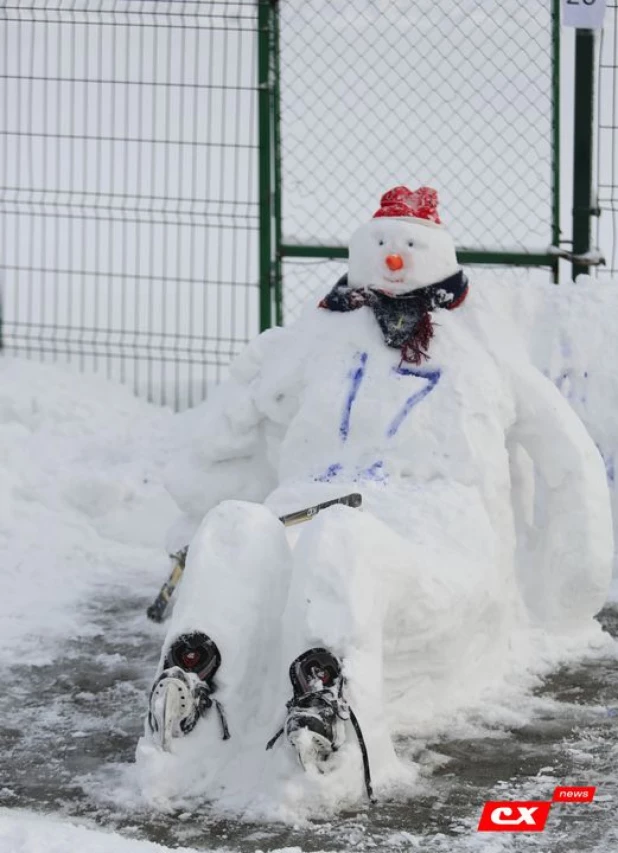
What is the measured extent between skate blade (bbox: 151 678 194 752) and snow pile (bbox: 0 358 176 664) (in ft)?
3.99

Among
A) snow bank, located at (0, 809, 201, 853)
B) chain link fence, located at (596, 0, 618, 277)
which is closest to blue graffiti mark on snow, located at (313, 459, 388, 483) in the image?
snow bank, located at (0, 809, 201, 853)

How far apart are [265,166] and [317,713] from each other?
453 cm

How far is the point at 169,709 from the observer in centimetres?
429

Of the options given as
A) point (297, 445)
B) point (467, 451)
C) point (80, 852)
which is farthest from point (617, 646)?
point (80, 852)

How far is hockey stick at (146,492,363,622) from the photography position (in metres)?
5.01

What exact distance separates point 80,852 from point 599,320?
11.3ft

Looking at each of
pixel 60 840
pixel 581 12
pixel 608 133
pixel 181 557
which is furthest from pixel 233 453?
pixel 608 133

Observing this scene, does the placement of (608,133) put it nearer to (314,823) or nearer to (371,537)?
(371,537)

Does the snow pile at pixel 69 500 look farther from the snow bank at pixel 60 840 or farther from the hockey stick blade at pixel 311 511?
the snow bank at pixel 60 840

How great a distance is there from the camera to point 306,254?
326 inches

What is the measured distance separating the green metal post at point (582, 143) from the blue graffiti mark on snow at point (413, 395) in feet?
8.74

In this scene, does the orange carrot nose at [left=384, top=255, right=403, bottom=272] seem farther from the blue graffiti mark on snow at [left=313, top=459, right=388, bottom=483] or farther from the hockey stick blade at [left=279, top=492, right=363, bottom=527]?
the hockey stick blade at [left=279, top=492, right=363, bottom=527]

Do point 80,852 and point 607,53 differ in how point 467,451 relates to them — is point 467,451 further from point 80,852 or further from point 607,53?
point 607,53

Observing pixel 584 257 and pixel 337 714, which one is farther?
pixel 584 257
